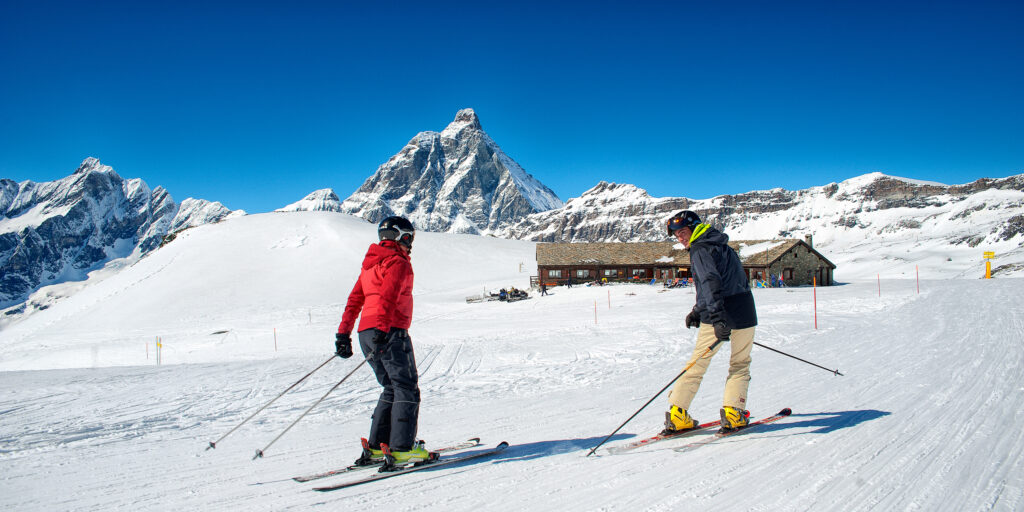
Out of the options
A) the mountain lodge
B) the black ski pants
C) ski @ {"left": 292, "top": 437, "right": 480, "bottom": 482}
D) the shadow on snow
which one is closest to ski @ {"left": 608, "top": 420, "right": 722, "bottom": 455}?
the shadow on snow

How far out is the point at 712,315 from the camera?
177 inches

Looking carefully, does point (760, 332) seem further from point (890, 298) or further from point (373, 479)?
point (890, 298)

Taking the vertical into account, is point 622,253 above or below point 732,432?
above

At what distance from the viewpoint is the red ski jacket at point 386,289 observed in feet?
13.6

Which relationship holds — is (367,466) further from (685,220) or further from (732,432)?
(685,220)

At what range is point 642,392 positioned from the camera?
7.25 meters

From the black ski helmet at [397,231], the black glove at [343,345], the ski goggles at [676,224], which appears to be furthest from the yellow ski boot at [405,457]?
the ski goggles at [676,224]

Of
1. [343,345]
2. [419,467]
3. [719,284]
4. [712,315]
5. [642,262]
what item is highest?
[642,262]

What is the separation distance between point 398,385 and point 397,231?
1301 millimetres

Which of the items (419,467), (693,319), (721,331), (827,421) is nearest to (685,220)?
(693,319)

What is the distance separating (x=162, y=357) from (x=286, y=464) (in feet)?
67.3

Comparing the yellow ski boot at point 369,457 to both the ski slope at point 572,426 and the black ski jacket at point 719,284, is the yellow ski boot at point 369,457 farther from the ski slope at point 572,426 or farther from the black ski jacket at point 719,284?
the black ski jacket at point 719,284

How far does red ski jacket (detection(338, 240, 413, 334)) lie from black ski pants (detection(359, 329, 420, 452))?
0.13 m

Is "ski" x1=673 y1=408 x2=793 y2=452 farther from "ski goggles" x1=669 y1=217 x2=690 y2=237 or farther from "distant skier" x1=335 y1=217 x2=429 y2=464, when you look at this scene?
"distant skier" x1=335 y1=217 x2=429 y2=464
